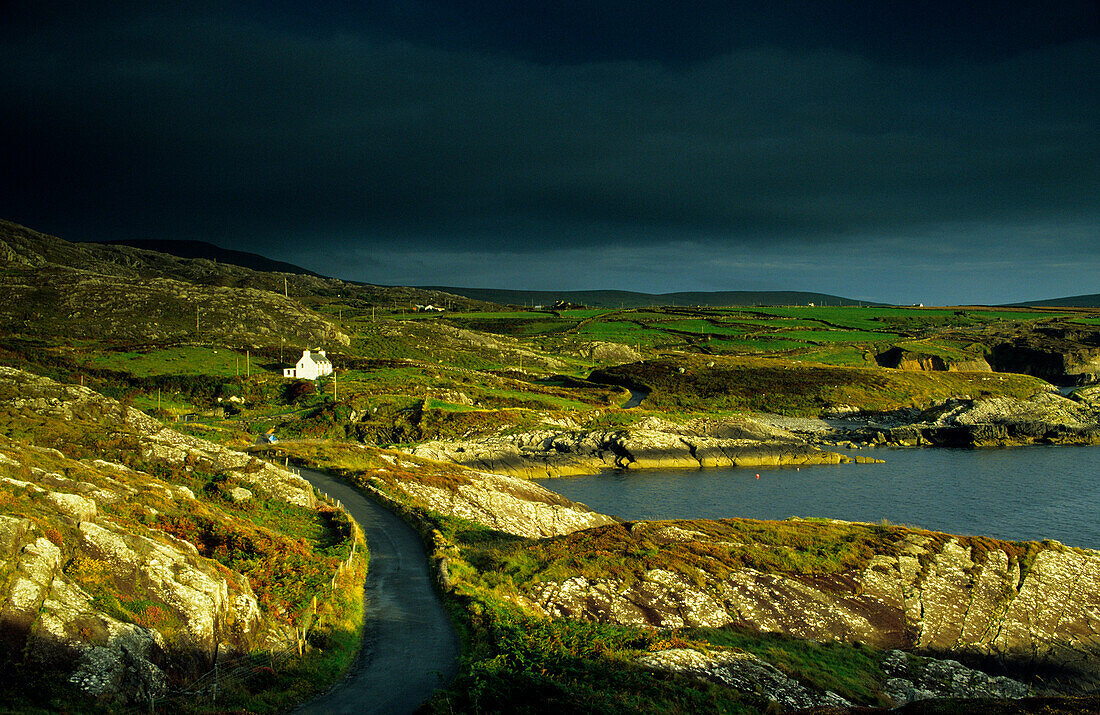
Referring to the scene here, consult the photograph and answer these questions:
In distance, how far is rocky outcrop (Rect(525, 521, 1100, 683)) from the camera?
24906 mm

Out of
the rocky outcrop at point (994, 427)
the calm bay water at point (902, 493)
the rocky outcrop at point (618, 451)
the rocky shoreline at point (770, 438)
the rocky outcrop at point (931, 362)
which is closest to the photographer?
the calm bay water at point (902, 493)

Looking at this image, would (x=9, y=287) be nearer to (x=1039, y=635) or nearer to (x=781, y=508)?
(x=781, y=508)

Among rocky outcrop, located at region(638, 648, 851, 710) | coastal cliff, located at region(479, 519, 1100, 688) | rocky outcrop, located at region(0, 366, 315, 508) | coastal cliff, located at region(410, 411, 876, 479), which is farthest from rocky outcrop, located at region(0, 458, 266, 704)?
coastal cliff, located at region(410, 411, 876, 479)

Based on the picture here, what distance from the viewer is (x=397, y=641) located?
66.3ft

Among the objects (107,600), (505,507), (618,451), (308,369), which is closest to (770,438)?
(618,451)

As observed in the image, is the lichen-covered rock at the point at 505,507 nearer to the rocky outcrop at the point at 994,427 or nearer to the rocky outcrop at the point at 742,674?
the rocky outcrop at the point at 742,674

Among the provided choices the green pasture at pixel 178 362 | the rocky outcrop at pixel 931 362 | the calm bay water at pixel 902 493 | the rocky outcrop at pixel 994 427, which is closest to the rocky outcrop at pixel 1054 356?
the rocky outcrop at pixel 931 362

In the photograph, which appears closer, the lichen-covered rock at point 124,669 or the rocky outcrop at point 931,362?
the lichen-covered rock at point 124,669

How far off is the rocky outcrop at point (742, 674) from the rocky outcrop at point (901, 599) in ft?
13.2

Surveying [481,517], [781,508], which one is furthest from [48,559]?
[781,508]

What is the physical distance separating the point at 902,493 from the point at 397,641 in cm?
5950

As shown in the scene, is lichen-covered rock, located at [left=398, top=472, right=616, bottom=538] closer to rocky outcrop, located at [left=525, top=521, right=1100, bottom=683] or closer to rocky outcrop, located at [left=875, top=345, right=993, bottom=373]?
rocky outcrop, located at [left=525, top=521, right=1100, bottom=683]

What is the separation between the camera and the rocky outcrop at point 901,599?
24906 millimetres

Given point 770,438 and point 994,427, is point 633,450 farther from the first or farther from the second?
point 994,427
